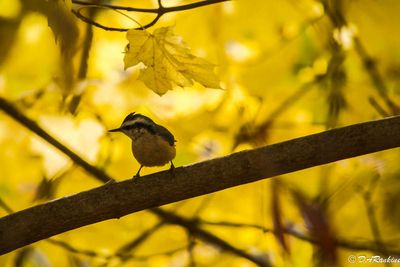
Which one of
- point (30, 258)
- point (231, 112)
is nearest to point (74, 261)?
point (30, 258)

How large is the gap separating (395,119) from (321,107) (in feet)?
2.14

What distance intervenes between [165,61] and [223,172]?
1.14 feet

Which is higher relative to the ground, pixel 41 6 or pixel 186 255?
pixel 186 255

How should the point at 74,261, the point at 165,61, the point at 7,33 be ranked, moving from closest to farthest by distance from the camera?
the point at 165,61 < the point at 7,33 < the point at 74,261

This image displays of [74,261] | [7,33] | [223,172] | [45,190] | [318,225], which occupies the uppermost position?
[7,33]

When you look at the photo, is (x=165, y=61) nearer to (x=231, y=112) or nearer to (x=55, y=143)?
(x=55, y=143)

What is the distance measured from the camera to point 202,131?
2320mm

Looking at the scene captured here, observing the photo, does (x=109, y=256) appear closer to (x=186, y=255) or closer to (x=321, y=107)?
(x=186, y=255)

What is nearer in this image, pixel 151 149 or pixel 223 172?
pixel 223 172

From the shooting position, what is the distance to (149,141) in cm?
218

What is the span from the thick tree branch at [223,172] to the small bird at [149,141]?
1.51ft

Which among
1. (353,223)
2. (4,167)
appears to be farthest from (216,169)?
(4,167)

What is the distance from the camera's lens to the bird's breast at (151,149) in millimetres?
2166

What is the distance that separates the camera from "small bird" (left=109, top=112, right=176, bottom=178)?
2.17 metres
